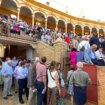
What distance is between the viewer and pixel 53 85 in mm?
6727

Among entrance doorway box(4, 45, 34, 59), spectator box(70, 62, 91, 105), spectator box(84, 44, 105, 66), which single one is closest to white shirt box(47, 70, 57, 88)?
spectator box(70, 62, 91, 105)

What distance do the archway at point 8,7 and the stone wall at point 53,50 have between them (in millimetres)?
9012

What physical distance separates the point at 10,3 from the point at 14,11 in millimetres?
1303

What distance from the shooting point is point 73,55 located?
9.83m

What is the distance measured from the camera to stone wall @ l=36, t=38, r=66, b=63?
12859mm

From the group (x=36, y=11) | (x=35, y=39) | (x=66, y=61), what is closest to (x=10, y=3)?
(x=36, y=11)

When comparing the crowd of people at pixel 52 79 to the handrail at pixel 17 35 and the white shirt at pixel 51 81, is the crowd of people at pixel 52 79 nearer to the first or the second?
the white shirt at pixel 51 81

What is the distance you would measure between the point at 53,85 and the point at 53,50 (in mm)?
7223

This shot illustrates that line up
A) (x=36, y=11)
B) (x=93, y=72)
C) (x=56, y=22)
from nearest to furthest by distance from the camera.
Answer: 1. (x=93, y=72)
2. (x=36, y=11)
3. (x=56, y=22)

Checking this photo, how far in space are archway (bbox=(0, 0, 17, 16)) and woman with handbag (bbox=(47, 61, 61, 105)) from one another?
57.2 ft

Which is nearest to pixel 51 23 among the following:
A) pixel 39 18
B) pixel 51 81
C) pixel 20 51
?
pixel 39 18

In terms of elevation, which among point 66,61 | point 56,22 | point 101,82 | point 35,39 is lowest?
point 101,82

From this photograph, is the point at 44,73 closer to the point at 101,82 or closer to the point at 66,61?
the point at 101,82

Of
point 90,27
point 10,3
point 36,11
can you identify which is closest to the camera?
point 10,3
